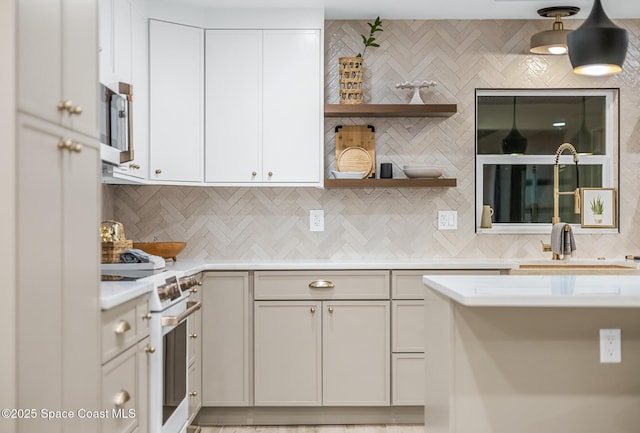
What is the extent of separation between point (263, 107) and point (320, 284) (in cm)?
121

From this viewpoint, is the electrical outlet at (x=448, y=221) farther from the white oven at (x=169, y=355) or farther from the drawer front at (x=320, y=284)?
the white oven at (x=169, y=355)

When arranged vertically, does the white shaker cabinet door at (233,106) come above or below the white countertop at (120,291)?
above

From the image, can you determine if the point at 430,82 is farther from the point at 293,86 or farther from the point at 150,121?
the point at 150,121

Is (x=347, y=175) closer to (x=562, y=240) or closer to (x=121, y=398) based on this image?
(x=562, y=240)

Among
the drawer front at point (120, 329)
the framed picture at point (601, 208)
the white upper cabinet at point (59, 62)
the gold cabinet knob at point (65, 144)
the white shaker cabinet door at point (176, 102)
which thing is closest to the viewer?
the white upper cabinet at point (59, 62)

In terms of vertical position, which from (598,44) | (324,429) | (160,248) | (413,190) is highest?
(598,44)

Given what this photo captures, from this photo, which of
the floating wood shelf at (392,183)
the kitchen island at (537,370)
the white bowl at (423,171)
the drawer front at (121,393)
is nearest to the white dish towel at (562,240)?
the floating wood shelf at (392,183)

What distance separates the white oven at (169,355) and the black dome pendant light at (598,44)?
6.56ft

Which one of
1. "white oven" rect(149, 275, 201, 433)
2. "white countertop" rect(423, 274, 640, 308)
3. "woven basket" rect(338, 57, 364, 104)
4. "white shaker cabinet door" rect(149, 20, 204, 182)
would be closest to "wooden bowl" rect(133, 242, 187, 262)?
"white shaker cabinet door" rect(149, 20, 204, 182)

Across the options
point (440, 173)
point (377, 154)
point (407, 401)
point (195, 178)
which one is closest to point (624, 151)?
point (440, 173)

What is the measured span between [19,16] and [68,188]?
0.53m

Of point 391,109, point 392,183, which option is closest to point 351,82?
point 391,109

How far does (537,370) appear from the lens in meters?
2.41

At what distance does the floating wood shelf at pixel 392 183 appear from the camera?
424 centimetres
